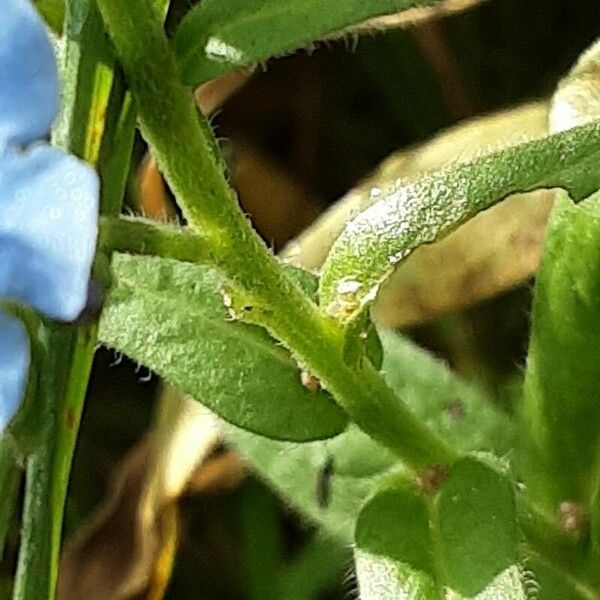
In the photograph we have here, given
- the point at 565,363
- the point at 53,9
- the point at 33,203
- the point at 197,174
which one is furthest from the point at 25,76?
the point at 565,363

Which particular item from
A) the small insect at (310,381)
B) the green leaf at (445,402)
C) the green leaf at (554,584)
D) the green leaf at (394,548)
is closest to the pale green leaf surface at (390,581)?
the green leaf at (394,548)

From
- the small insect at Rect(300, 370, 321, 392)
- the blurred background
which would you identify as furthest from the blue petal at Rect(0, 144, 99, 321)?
the blurred background

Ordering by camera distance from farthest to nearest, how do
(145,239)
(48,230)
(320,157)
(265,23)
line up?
1. (320,157)
2. (265,23)
3. (145,239)
4. (48,230)

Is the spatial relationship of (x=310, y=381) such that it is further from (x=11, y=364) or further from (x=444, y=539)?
(x=11, y=364)

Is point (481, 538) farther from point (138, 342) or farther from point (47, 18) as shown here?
point (47, 18)

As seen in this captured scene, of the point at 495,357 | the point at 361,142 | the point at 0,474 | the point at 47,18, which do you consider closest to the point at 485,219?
the point at 495,357
